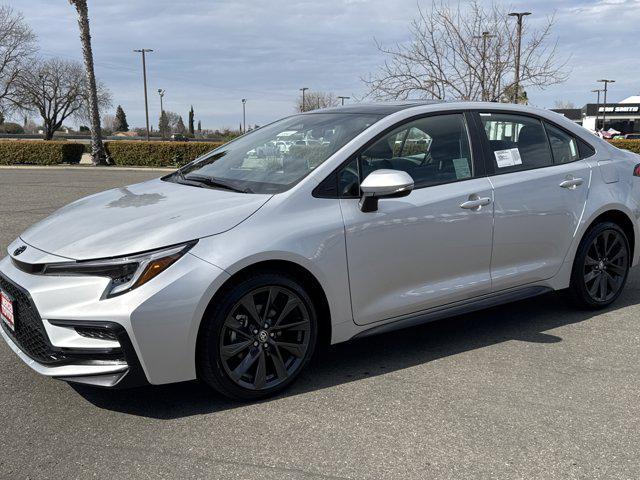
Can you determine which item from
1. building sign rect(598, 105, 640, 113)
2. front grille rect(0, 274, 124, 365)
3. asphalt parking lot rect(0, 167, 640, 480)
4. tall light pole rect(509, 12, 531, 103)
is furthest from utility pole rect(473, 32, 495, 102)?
building sign rect(598, 105, 640, 113)

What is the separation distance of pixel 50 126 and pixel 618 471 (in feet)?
226

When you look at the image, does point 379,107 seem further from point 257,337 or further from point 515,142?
point 257,337

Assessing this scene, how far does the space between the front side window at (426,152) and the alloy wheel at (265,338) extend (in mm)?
961

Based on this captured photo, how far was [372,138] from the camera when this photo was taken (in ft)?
12.4

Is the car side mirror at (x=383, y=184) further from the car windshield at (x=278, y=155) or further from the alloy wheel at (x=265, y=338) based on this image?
the alloy wheel at (x=265, y=338)

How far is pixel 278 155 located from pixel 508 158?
166cm

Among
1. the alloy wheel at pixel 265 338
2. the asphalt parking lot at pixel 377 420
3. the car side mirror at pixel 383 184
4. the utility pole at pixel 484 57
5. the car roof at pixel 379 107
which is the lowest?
the asphalt parking lot at pixel 377 420

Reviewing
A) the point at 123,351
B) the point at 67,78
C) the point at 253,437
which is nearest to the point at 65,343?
the point at 123,351

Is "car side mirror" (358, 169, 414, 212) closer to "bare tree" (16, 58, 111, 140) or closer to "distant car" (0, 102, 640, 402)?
"distant car" (0, 102, 640, 402)

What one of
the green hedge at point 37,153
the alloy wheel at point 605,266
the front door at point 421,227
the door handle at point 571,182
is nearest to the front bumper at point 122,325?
the front door at point 421,227

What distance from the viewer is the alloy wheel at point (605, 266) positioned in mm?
4816

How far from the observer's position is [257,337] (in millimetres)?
3330

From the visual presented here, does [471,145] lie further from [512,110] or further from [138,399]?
Answer: [138,399]

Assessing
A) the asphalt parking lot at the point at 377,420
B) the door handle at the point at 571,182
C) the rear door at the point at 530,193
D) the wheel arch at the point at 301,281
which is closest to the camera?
the asphalt parking lot at the point at 377,420
